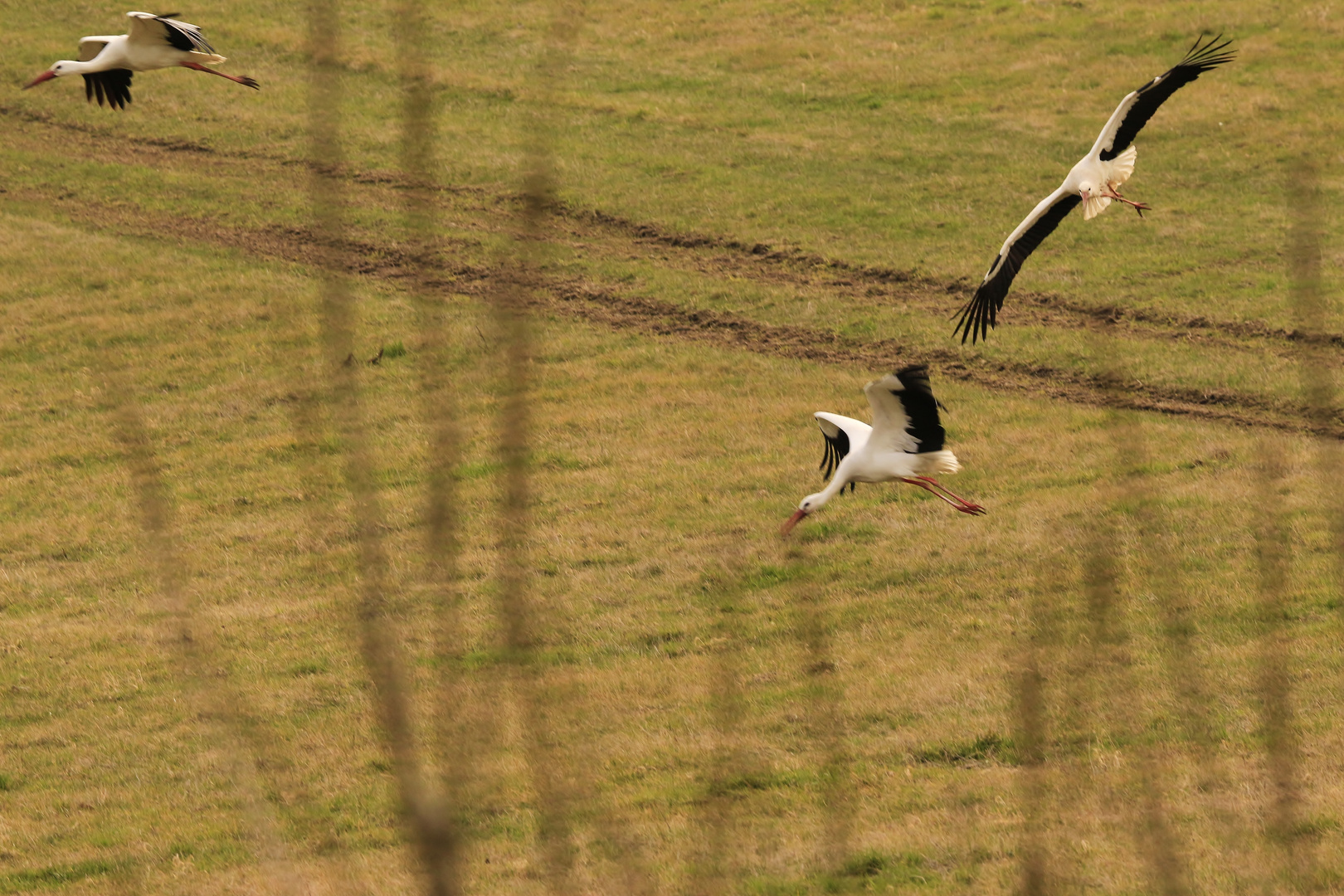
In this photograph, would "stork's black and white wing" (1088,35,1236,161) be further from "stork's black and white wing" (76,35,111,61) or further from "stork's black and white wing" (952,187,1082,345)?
"stork's black and white wing" (76,35,111,61)

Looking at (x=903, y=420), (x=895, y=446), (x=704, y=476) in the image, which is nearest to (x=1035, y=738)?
(x=903, y=420)

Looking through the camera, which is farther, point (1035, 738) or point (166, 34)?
point (166, 34)

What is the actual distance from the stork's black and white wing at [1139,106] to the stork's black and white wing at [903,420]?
228cm

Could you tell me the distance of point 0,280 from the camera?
23.1 m

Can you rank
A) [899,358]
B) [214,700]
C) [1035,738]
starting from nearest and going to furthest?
1. [1035,738]
2. [214,700]
3. [899,358]

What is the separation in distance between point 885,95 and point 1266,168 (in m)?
7.25

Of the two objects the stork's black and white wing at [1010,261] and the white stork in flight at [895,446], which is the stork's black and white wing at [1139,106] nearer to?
the stork's black and white wing at [1010,261]

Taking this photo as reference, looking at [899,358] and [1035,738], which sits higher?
[1035,738]

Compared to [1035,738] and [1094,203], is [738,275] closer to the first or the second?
[1094,203]

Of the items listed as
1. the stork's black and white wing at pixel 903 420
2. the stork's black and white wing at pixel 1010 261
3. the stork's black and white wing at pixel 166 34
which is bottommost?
the stork's black and white wing at pixel 903 420

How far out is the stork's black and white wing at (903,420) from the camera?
9930 millimetres

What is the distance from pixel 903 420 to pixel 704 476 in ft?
20.0

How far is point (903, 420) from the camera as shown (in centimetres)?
1048

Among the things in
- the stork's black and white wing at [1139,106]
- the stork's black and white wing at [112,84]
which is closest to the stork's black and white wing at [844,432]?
the stork's black and white wing at [1139,106]
